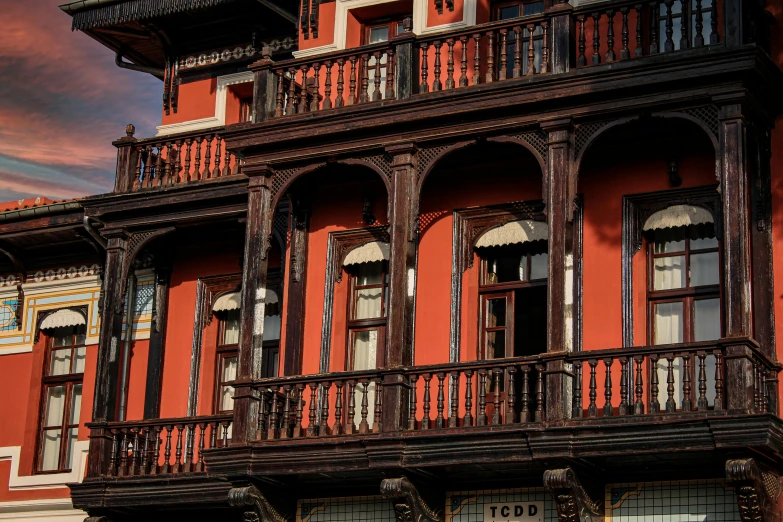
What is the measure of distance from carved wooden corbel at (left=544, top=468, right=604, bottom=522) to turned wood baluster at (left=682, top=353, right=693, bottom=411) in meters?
1.42

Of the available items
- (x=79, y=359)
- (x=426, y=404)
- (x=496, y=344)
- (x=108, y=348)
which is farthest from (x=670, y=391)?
(x=79, y=359)

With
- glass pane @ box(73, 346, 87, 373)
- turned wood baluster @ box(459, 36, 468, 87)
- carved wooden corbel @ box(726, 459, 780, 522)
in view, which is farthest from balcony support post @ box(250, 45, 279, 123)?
carved wooden corbel @ box(726, 459, 780, 522)

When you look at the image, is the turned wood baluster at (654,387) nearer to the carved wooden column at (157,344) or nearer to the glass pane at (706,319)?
the glass pane at (706,319)

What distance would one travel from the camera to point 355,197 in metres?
20.5

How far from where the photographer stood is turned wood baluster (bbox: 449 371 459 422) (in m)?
17.6

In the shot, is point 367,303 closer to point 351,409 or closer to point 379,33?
point 351,409

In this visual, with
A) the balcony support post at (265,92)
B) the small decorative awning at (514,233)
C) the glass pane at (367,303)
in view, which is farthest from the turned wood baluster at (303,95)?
the small decorative awning at (514,233)

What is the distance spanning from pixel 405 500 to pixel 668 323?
3.59 metres

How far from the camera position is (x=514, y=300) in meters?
19.1

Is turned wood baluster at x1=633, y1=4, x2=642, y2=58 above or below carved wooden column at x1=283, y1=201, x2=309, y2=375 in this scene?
above

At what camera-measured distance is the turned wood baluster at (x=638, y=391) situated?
1663cm

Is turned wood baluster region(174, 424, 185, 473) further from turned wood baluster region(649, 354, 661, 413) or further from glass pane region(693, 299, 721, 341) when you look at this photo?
glass pane region(693, 299, 721, 341)

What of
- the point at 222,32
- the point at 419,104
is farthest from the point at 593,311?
the point at 222,32

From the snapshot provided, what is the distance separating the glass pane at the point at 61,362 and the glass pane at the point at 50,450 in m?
0.92
